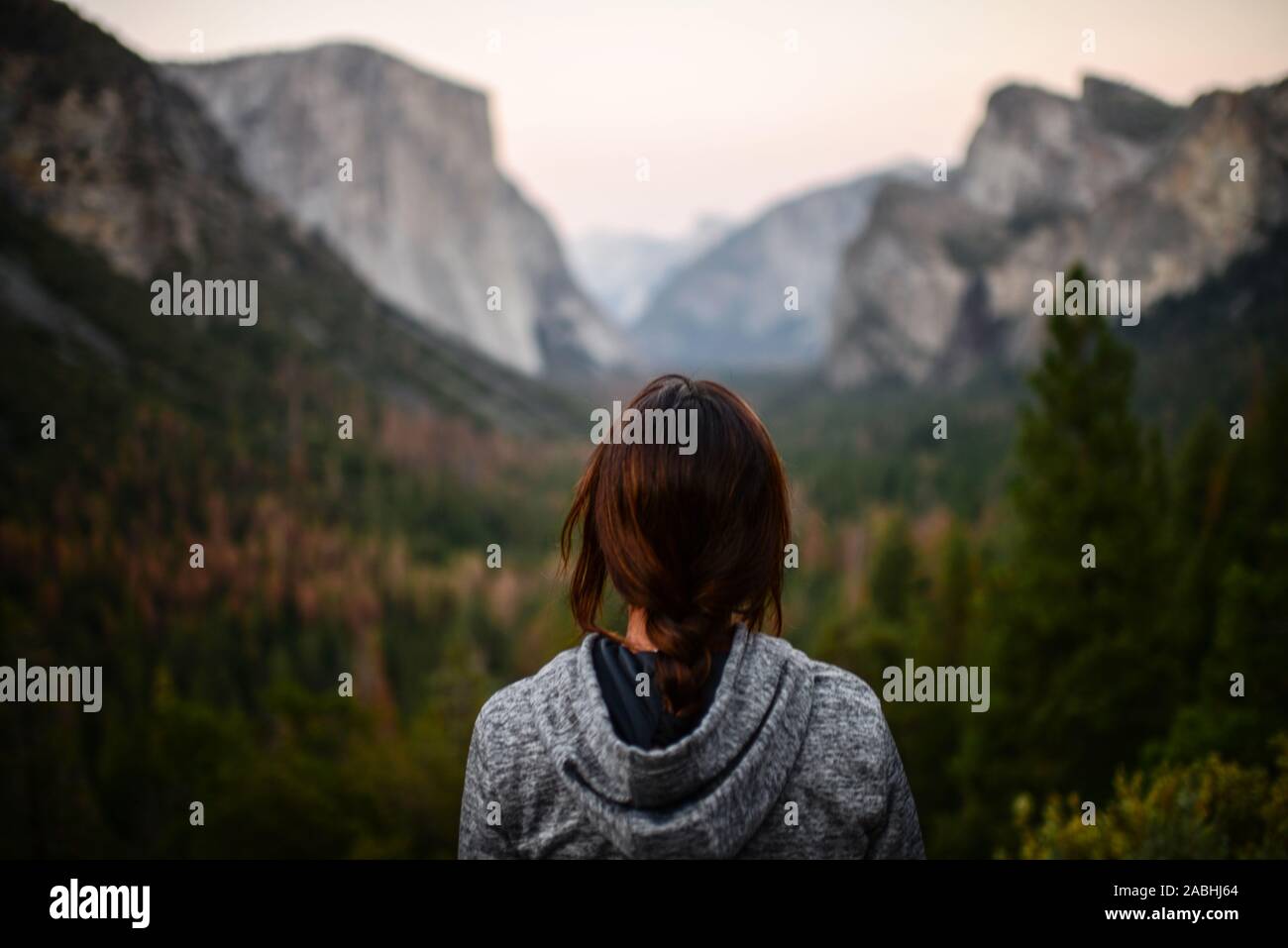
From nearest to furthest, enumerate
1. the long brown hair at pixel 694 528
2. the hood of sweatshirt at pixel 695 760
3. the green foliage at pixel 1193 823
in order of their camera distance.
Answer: the hood of sweatshirt at pixel 695 760 < the long brown hair at pixel 694 528 < the green foliage at pixel 1193 823

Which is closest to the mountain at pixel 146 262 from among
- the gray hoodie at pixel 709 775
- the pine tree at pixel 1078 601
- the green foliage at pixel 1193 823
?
the pine tree at pixel 1078 601

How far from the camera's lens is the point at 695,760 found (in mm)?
2262

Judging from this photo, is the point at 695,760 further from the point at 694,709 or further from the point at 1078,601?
the point at 1078,601

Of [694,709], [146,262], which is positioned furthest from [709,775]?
[146,262]

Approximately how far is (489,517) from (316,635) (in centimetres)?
4811

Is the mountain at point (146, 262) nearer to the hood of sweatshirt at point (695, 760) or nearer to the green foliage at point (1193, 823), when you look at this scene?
the green foliage at point (1193, 823)

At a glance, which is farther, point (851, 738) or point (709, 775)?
point (851, 738)

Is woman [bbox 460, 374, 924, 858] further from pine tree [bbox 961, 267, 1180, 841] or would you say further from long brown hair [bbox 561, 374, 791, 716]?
pine tree [bbox 961, 267, 1180, 841]

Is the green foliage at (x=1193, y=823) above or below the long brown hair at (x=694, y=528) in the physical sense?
below

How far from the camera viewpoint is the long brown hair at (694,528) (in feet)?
8.02

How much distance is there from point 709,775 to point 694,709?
7.1 inches
